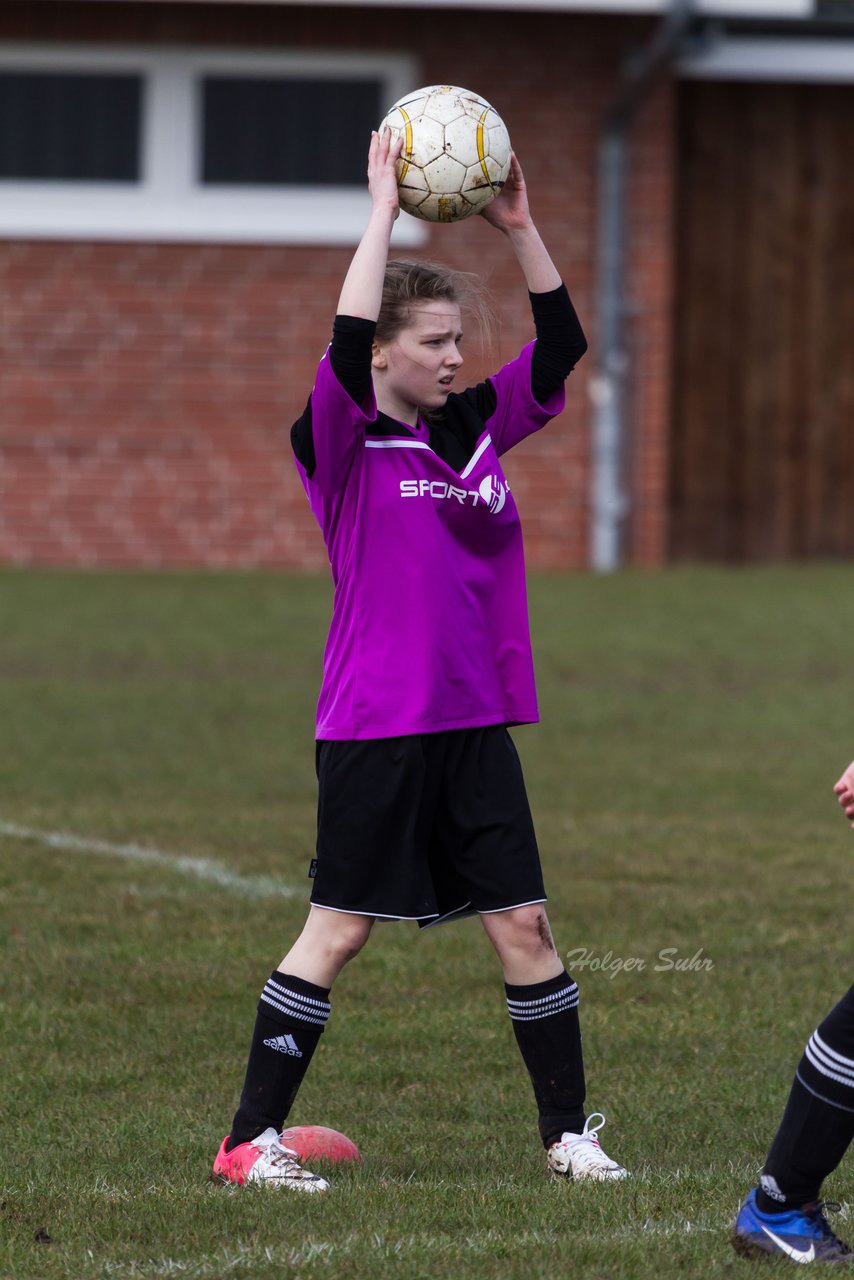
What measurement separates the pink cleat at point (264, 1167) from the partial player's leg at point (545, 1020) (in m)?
0.51

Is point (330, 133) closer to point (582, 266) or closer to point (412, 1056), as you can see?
point (582, 266)

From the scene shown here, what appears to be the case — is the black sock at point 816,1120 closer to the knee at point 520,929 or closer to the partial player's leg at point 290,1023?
the knee at point 520,929

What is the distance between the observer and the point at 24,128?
621 inches

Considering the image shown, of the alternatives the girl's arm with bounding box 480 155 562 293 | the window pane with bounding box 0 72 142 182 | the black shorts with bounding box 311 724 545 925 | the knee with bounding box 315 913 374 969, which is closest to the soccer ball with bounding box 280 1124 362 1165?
the knee with bounding box 315 913 374 969

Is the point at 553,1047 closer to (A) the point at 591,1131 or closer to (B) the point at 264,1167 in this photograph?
(A) the point at 591,1131

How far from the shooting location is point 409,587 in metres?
4.23

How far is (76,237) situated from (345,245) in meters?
2.03

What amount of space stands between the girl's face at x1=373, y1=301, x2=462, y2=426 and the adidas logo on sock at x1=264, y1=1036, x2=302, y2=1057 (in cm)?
129

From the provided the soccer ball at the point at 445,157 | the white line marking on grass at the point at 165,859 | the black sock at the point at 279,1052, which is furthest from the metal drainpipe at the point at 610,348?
the black sock at the point at 279,1052

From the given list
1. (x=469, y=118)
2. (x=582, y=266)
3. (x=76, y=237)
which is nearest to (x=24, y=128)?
(x=76, y=237)

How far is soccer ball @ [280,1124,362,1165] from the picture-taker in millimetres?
→ 4316

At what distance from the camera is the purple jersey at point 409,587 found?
13.8 feet
